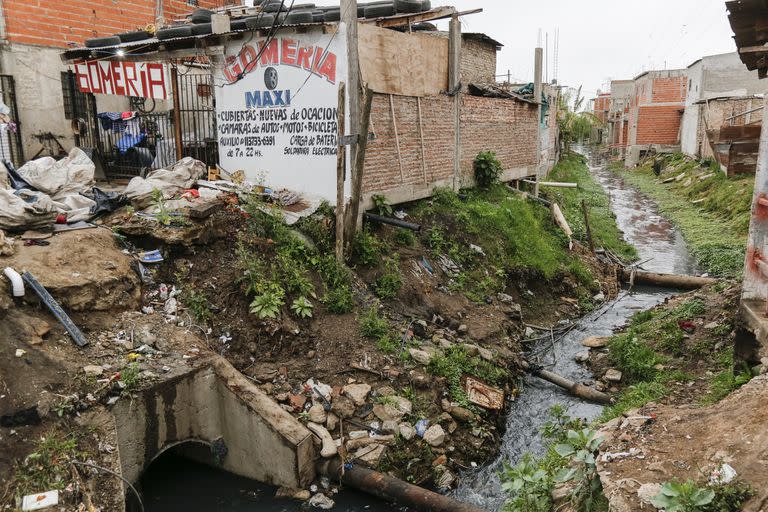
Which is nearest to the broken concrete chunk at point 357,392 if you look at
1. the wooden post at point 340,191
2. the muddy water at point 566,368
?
the muddy water at point 566,368

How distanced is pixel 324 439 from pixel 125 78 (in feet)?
25.5

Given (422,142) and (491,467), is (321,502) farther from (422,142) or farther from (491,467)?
(422,142)

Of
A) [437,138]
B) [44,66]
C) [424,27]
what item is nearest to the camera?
[44,66]

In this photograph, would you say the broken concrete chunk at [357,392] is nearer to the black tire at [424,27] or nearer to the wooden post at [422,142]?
the wooden post at [422,142]

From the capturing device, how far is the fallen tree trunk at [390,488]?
548 cm

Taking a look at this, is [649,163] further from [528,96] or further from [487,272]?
[487,272]

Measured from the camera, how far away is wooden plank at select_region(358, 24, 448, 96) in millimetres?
9172

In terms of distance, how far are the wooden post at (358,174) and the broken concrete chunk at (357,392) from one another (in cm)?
251

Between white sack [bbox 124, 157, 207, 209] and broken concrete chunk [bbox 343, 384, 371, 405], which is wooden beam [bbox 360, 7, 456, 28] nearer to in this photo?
white sack [bbox 124, 157, 207, 209]

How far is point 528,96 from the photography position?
55.3 ft

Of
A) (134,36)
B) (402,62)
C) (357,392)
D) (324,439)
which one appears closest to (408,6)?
(402,62)

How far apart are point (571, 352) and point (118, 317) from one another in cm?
686

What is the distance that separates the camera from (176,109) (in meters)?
10.2

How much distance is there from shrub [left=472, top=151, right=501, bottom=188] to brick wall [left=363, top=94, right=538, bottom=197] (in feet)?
0.59
